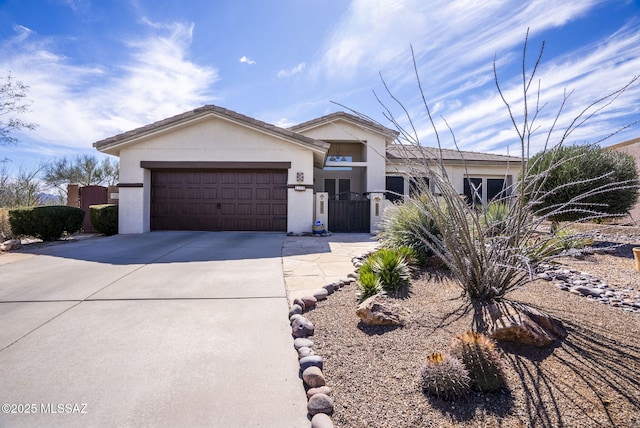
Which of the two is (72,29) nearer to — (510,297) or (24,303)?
(24,303)

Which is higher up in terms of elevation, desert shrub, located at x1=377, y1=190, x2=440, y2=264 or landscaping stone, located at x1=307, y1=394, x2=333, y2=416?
desert shrub, located at x1=377, y1=190, x2=440, y2=264

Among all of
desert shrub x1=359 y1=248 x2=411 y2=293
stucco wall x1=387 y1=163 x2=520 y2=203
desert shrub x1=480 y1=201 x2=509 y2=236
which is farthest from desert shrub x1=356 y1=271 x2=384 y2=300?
stucco wall x1=387 y1=163 x2=520 y2=203

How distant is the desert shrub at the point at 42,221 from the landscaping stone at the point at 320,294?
9.32 m

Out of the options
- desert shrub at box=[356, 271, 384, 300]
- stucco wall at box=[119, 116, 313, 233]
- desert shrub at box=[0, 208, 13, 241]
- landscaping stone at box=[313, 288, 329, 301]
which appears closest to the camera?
desert shrub at box=[356, 271, 384, 300]

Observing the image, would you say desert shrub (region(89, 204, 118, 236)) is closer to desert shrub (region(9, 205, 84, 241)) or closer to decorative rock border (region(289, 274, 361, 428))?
desert shrub (region(9, 205, 84, 241))

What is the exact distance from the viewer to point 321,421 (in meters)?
1.90

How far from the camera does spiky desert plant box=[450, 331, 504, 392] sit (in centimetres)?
210

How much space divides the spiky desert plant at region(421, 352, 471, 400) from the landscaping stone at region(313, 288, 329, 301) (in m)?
2.12

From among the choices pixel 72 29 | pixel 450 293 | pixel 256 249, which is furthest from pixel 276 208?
pixel 450 293

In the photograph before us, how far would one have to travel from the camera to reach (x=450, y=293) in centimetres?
394

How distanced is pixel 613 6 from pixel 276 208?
980cm

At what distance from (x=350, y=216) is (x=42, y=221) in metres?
10.1

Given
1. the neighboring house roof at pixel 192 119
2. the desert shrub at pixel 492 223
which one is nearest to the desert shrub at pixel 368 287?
the desert shrub at pixel 492 223

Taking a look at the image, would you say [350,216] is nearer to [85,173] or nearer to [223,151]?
[223,151]
